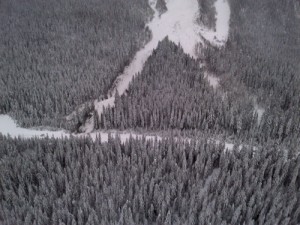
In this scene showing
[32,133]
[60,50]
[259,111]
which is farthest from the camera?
[60,50]

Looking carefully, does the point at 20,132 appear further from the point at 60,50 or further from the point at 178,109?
the point at 60,50

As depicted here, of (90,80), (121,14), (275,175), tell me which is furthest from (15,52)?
(275,175)

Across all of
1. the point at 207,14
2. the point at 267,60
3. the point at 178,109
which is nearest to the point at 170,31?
the point at 207,14

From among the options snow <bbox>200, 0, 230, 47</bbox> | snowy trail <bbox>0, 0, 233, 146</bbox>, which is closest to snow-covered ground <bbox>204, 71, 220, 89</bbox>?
snowy trail <bbox>0, 0, 233, 146</bbox>

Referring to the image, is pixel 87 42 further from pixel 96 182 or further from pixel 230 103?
pixel 96 182

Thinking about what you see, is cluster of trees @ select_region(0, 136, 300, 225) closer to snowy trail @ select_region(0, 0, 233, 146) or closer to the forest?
the forest

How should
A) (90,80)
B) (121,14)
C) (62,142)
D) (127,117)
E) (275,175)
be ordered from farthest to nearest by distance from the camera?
(121,14), (90,80), (127,117), (62,142), (275,175)
